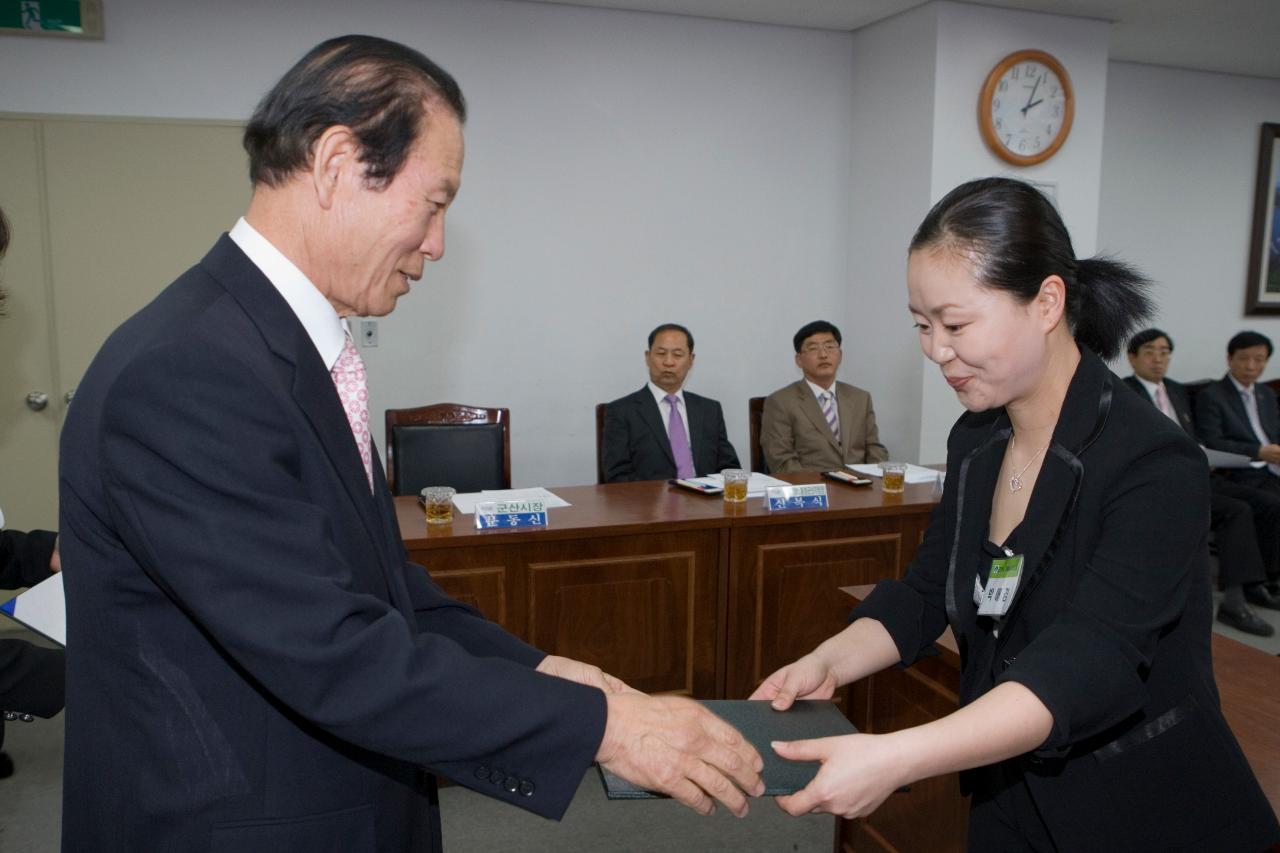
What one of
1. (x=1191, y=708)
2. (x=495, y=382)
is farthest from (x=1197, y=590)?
(x=495, y=382)

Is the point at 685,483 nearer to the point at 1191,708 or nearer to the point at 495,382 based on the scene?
the point at 495,382

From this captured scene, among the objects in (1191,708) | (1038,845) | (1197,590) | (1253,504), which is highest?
(1197,590)

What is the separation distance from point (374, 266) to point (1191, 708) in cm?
116

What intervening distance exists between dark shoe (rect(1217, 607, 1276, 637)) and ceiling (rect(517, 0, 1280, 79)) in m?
3.16

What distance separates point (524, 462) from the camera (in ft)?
17.4

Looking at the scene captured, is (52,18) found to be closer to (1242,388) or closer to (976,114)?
(976,114)

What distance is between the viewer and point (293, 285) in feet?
3.41

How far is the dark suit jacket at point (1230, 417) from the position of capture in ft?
17.8

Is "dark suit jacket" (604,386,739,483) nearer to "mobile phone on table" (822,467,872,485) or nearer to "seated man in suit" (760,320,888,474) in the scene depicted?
"seated man in suit" (760,320,888,474)

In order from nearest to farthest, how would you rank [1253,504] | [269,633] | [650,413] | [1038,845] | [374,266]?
[269,633] → [374,266] → [1038,845] → [650,413] → [1253,504]

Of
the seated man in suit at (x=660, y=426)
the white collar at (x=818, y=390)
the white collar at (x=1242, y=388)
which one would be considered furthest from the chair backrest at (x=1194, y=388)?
the seated man in suit at (x=660, y=426)

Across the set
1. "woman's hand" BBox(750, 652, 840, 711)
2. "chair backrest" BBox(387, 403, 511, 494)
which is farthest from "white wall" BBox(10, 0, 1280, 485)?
"woman's hand" BBox(750, 652, 840, 711)

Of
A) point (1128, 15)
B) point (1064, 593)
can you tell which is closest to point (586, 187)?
point (1128, 15)

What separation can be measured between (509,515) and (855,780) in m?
2.04
